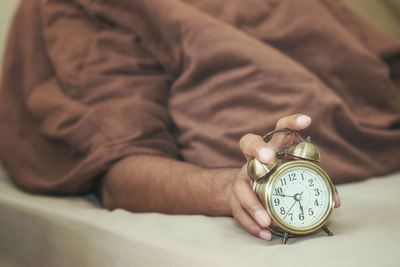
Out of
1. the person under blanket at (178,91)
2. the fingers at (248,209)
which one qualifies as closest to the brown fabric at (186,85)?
the person under blanket at (178,91)

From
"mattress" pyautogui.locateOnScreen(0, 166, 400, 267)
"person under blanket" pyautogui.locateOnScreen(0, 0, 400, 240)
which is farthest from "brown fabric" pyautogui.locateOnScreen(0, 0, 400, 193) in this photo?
"mattress" pyautogui.locateOnScreen(0, 166, 400, 267)

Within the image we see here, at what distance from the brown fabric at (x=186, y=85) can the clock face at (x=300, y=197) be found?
305 millimetres

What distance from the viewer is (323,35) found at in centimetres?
108

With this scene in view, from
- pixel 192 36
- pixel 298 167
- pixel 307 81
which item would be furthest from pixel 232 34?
pixel 298 167

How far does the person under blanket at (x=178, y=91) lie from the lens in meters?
0.95

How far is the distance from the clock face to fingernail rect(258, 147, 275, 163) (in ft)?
0.11

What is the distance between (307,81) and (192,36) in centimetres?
28

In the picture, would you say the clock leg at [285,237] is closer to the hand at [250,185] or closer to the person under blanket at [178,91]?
the hand at [250,185]

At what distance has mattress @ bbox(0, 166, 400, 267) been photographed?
0.56 metres

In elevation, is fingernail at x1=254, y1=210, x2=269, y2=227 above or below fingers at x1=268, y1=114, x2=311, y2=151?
below

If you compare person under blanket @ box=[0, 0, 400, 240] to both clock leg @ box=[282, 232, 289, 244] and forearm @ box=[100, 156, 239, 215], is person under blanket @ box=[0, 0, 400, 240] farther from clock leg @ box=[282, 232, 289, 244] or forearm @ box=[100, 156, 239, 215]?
clock leg @ box=[282, 232, 289, 244]

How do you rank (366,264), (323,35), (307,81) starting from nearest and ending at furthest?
(366,264) → (307,81) → (323,35)

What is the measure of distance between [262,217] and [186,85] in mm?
515

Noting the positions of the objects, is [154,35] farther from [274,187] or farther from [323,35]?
[274,187]
